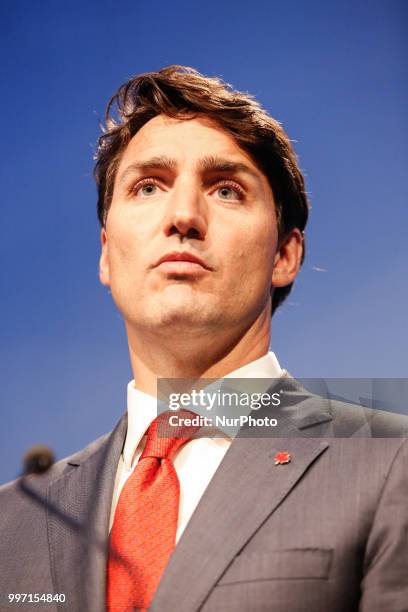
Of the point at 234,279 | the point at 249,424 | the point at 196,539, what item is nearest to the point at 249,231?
the point at 234,279

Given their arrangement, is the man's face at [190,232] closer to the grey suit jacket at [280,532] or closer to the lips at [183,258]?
the lips at [183,258]

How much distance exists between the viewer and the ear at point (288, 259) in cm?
204

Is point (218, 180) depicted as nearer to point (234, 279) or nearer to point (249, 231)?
point (249, 231)

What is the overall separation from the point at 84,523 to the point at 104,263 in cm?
77

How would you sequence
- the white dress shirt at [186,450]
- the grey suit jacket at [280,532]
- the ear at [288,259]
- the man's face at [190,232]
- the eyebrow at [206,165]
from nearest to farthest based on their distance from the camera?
the grey suit jacket at [280,532]
the white dress shirt at [186,450]
the man's face at [190,232]
the eyebrow at [206,165]
the ear at [288,259]

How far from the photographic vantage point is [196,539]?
1.48 meters

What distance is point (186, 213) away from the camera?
1744 mm

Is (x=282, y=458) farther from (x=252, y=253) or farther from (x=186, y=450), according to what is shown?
(x=252, y=253)

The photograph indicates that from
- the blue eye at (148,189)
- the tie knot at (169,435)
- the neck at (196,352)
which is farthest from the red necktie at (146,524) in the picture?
the blue eye at (148,189)

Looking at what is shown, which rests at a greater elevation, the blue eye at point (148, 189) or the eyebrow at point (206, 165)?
the eyebrow at point (206, 165)

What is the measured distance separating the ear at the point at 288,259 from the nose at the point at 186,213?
0.34m

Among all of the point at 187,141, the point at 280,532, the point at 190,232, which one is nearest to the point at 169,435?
the point at 280,532

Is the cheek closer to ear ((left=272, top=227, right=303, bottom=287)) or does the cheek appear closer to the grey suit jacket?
ear ((left=272, top=227, right=303, bottom=287))

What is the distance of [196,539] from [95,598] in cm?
27
